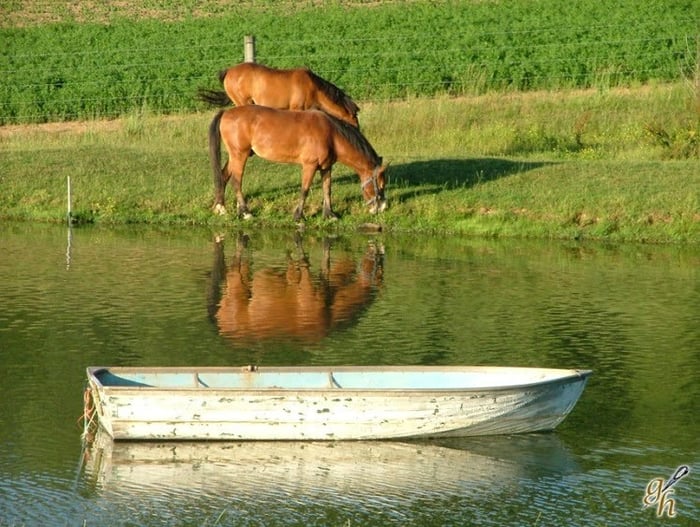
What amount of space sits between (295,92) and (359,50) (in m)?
14.1

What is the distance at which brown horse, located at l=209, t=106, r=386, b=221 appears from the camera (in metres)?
20.7

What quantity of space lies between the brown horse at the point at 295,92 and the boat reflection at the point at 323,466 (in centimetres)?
1178

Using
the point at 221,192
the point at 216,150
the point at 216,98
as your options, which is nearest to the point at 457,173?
the point at 221,192

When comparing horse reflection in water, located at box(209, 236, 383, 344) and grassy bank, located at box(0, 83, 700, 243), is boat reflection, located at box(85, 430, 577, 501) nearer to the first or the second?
horse reflection in water, located at box(209, 236, 383, 344)

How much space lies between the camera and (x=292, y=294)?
16781 millimetres

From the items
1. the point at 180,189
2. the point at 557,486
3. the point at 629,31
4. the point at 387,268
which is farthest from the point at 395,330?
the point at 629,31

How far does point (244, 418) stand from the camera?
35.2 ft

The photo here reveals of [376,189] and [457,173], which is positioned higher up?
[457,173]

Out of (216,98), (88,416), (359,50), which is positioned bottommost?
(88,416)

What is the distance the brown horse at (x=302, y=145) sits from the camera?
20688 millimetres

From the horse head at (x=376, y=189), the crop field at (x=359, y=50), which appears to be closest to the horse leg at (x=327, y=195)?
the horse head at (x=376, y=189)

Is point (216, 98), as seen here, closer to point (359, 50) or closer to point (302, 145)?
point (302, 145)

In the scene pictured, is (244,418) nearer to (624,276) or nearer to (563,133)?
(624,276)

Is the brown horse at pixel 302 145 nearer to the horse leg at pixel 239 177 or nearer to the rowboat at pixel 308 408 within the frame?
the horse leg at pixel 239 177
